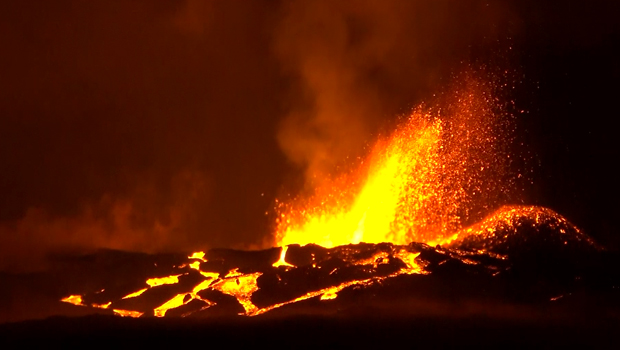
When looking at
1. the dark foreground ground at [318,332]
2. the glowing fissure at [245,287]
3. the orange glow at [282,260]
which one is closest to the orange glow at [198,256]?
the glowing fissure at [245,287]

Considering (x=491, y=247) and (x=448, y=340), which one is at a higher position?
(x=491, y=247)

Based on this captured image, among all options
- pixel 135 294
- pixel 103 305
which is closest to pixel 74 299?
pixel 103 305

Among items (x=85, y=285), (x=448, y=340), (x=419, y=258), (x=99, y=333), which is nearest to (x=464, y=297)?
(x=419, y=258)

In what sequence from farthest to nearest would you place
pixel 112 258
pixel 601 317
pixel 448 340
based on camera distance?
pixel 112 258 → pixel 601 317 → pixel 448 340

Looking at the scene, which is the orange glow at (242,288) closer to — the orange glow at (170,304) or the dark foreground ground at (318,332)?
the orange glow at (170,304)

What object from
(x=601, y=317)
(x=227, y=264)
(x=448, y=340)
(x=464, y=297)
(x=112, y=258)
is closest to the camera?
(x=448, y=340)

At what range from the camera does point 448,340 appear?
181 ft

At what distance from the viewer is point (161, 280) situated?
93125 millimetres

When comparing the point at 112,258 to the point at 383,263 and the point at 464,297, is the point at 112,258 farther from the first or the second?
the point at 464,297

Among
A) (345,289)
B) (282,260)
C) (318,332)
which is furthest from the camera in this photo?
(282,260)

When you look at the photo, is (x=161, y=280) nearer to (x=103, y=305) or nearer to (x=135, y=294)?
(x=135, y=294)

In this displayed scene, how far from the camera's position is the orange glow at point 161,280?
9169 cm

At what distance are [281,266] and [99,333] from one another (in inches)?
1354

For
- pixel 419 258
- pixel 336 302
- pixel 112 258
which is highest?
pixel 112 258
